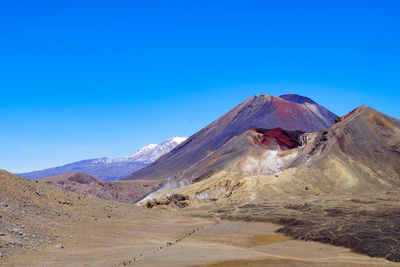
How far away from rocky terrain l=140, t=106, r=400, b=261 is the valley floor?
3629 mm

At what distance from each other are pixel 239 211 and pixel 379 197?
2616cm

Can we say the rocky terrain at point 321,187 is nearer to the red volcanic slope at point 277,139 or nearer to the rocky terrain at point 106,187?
the red volcanic slope at point 277,139

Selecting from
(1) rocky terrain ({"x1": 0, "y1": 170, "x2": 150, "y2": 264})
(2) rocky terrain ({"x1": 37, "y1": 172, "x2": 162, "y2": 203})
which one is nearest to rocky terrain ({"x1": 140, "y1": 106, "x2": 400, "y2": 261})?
(1) rocky terrain ({"x1": 0, "y1": 170, "x2": 150, "y2": 264})

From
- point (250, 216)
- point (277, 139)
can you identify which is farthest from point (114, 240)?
point (277, 139)

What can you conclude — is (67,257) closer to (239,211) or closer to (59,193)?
(59,193)

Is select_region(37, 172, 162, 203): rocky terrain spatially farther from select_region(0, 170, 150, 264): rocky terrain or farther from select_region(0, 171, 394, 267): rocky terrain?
select_region(0, 171, 394, 267): rocky terrain

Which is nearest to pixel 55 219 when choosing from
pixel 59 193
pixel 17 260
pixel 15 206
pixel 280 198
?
pixel 15 206

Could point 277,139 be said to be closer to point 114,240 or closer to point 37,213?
point 114,240

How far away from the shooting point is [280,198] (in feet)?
277

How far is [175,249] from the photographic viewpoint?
1444 inches

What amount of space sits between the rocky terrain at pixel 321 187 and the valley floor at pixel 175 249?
363cm

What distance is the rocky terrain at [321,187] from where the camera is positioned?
46281 mm

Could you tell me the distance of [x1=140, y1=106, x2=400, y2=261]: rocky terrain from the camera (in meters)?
46.3

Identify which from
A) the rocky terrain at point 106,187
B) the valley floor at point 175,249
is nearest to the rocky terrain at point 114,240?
the valley floor at point 175,249
